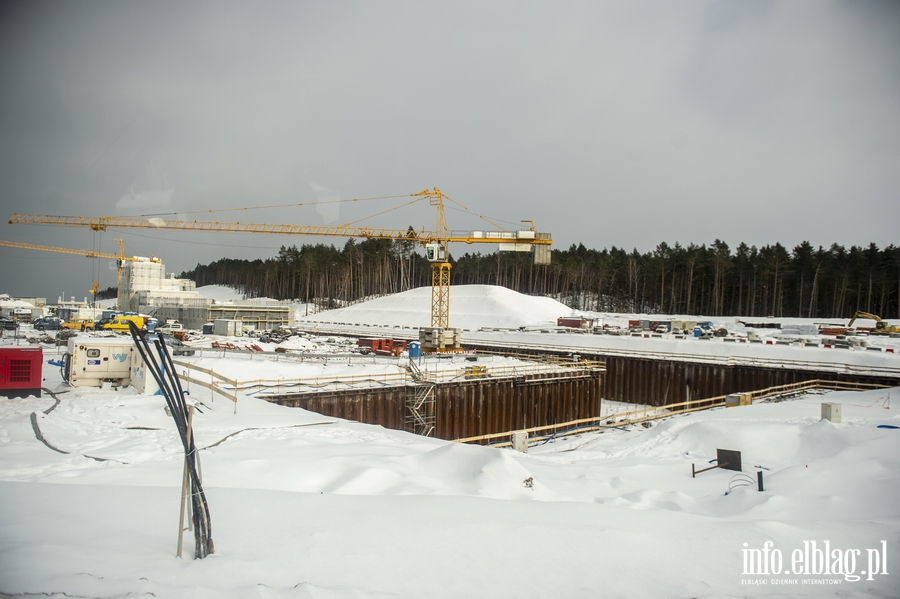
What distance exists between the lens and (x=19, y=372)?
50.9 ft

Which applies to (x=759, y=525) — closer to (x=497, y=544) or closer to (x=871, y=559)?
(x=871, y=559)

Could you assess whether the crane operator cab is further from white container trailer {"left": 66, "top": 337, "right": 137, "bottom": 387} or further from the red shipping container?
the red shipping container

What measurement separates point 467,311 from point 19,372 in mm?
66793

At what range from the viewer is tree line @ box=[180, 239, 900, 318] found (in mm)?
75125

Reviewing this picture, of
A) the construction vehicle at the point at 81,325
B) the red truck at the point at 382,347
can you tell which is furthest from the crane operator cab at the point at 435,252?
the construction vehicle at the point at 81,325

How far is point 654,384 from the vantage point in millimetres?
40500

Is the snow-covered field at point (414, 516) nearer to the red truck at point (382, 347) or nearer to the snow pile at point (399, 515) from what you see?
the snow pile at point (399, 515)

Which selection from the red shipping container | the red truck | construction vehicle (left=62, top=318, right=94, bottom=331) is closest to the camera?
the red shipping container

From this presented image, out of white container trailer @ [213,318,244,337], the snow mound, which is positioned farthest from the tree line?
white container trailer @ [213,318,244,337]

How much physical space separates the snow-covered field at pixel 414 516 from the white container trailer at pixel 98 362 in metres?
2.41

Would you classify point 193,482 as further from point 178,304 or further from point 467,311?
point 467,311

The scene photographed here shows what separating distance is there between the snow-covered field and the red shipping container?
1394 millimetres

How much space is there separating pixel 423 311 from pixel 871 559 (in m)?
76.2

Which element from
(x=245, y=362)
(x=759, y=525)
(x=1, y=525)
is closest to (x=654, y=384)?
(x=245, y=362)
